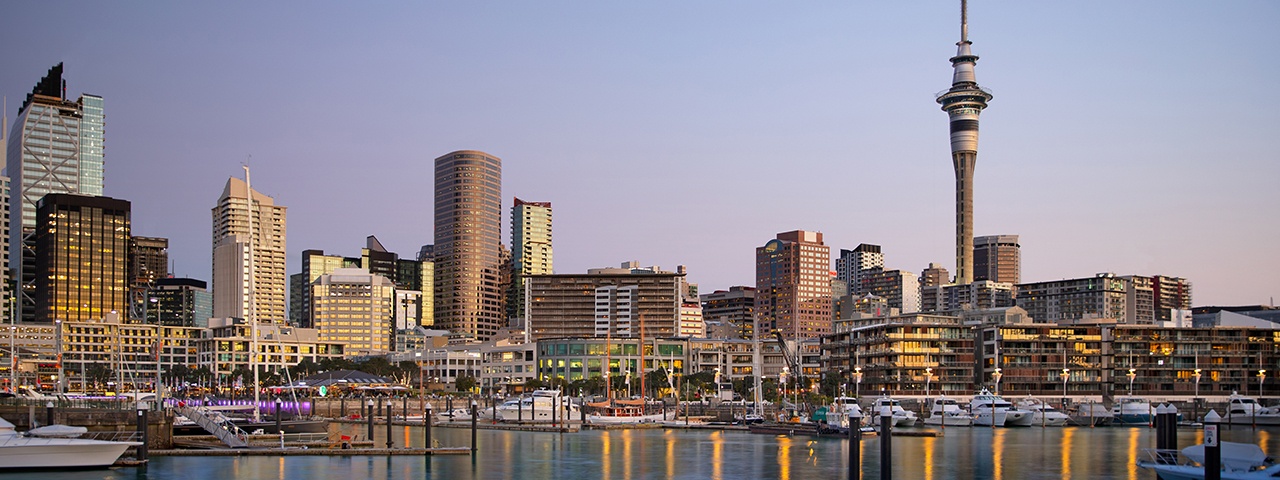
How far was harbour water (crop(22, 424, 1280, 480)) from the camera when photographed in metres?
71.2

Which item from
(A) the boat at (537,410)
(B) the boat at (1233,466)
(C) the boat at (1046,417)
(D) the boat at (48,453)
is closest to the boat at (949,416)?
(C) the boat at (1046,417)

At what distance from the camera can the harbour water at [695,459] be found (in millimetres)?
71188

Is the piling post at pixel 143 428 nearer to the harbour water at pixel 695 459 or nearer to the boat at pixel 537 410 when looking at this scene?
the harbour water at pixel 695 459

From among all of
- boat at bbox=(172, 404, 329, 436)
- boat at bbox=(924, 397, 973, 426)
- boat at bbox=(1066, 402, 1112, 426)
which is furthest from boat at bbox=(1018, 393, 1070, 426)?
boat at bbox=(172, 404, 329, 436)

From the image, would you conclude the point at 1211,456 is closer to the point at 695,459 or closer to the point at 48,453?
the point at 695,459

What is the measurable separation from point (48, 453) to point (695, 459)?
37583mm

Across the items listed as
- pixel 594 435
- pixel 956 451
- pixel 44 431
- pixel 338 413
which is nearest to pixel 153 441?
pixel 44 431

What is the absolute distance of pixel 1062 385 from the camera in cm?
16838

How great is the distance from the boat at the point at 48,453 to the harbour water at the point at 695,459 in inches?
23.6

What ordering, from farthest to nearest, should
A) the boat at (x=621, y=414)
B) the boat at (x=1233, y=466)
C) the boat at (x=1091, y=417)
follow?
the boat at (x=1091, y=417)
the boat at (x=621, y=414)
the boat at (x=1233, y=466)

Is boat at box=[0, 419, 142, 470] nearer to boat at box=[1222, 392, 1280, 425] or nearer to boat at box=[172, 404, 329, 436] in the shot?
boat at box=[172, 404, 329, 436]

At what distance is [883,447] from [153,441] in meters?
44.3

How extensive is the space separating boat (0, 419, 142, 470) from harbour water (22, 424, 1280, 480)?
0.60m

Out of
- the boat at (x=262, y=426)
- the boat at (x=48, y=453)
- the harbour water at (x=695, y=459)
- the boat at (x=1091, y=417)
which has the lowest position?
the boat at (x=1091, y=417)
